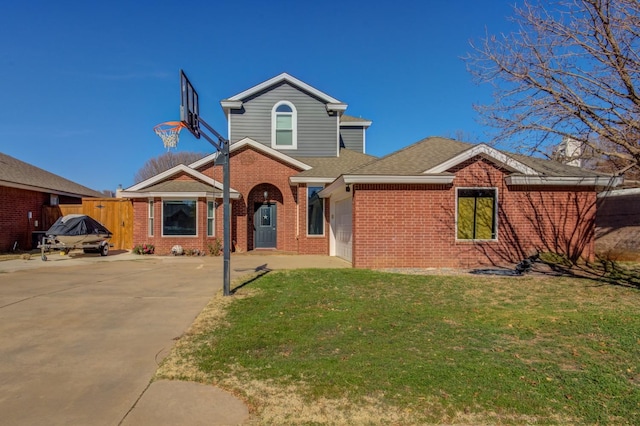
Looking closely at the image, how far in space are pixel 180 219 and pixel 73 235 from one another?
3.79m

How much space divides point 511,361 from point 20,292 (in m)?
9.27

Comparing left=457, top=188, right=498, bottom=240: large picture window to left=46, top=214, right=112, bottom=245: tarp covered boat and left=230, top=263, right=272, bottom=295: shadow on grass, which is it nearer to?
left=230, top=263, right=272, bottom=295: shadow on grass

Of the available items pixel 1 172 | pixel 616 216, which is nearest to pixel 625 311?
pixel 616 216

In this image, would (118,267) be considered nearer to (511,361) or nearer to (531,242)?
(511,361)

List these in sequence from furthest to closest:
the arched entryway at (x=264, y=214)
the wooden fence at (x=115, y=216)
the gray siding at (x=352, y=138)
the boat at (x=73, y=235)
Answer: the gray siding at (x=352, y=138) < the wooden fence at (x=115, y=216) < the arched entryway at (x=264, y=214) < the boat at (x=73, y=235)

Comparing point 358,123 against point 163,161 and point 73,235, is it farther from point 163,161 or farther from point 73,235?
point 163,161

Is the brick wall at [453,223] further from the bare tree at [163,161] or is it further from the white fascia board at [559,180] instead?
the bare tree at [163,161]

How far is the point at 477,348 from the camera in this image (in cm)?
503

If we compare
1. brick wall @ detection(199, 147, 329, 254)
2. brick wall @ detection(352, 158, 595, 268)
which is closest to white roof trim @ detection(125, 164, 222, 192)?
brick wall @ detection(199, 147, 329, 254)

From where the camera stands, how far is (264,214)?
18344 mm

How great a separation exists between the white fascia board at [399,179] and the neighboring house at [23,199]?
1468cm

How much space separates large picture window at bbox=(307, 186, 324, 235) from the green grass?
8.24m

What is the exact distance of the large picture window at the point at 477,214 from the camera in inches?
492

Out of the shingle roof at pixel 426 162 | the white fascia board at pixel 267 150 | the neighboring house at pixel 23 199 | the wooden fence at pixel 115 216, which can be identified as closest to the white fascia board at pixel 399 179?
the shingle roof at pixel 426 162
